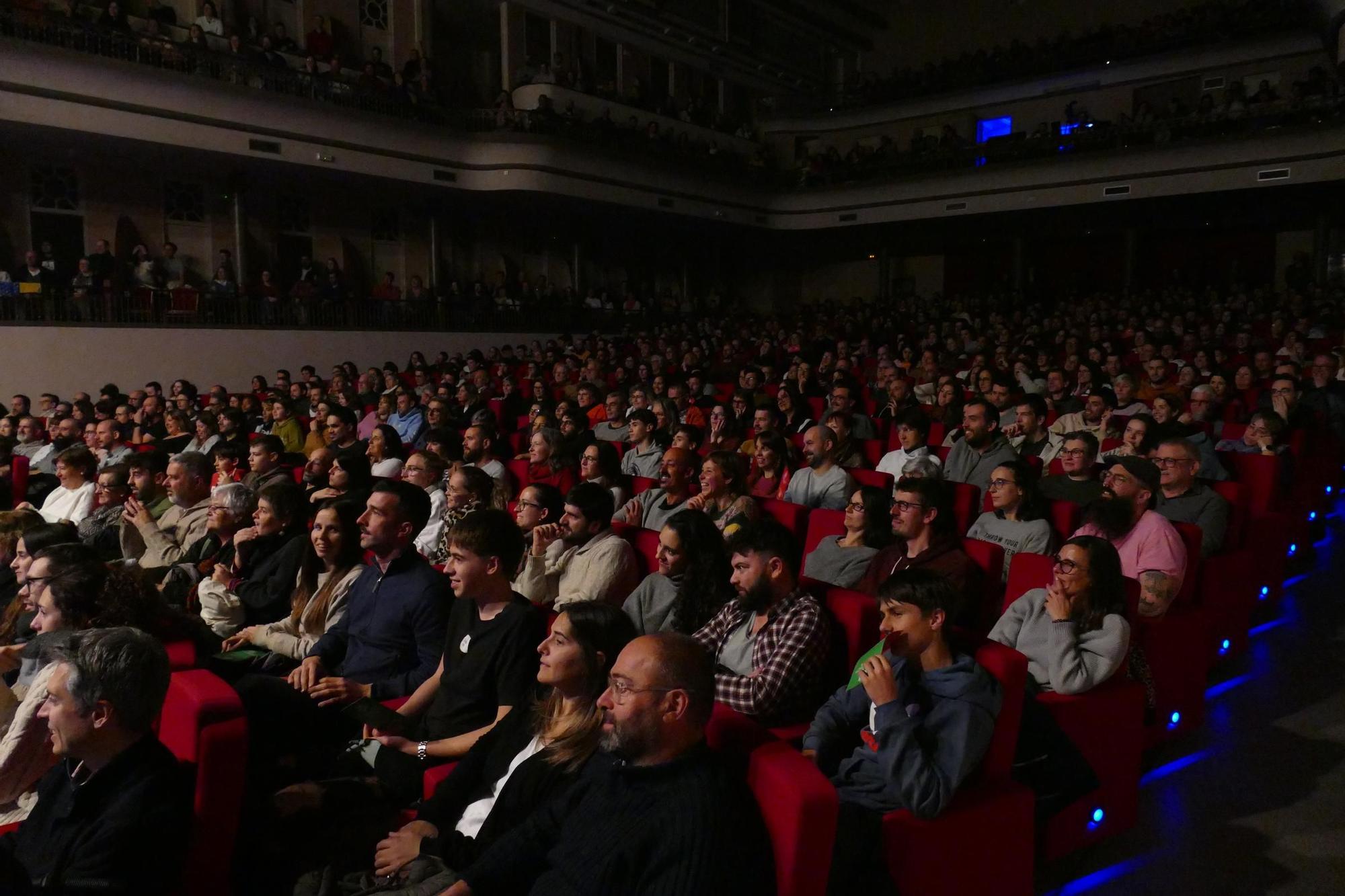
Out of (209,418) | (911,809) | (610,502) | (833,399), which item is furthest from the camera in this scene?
(209,418)

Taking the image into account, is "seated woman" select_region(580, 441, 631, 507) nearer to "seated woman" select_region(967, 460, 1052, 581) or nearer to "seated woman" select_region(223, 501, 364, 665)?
"seated woman" select_region(223, 501, 364, 665)

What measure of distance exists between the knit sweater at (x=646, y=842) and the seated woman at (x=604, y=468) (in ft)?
7.21

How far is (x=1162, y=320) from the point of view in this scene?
889cm

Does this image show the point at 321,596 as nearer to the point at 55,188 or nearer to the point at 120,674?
the point at 120,674

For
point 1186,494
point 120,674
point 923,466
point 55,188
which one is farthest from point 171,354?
point 1186,494

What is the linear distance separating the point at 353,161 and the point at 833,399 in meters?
7.85

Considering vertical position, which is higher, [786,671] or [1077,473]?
[1077,473]

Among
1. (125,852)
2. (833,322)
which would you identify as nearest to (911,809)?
(125,852)

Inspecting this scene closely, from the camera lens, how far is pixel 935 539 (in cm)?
264

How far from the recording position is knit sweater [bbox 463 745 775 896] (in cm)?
130

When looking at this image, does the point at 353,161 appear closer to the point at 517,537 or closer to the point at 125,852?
the point at 517,537

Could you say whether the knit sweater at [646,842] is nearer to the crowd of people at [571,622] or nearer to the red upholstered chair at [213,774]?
the crowd of people at [571,622]

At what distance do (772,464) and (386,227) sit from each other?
10.8 meters

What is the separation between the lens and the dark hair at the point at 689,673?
1424mm
